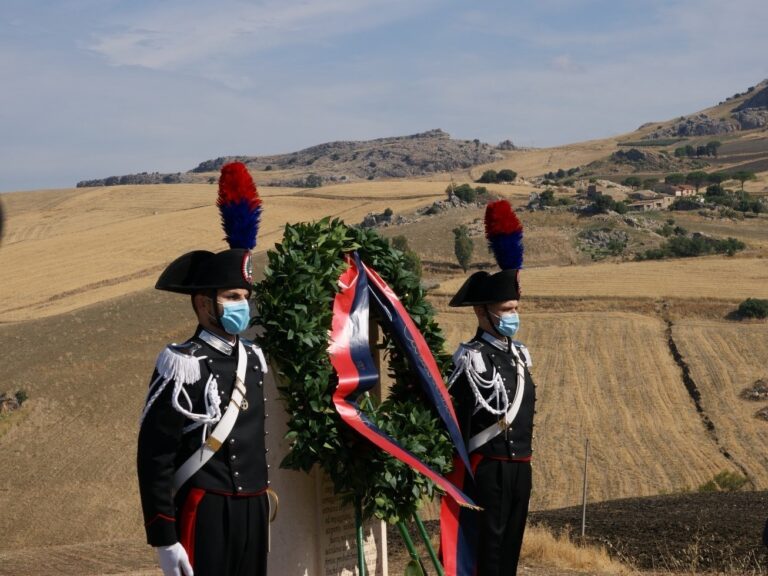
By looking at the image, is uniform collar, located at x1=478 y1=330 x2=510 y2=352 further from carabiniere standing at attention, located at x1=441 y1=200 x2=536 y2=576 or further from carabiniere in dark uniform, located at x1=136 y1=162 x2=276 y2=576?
carabiniere in dark uniform, located at x1=136 y1=162 x2=276 y2=576

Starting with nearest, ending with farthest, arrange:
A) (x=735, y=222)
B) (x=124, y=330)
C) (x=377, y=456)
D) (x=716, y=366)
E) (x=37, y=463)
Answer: (x=377, y=456), (x=37, y=463), (x=716, y=366), (x=124, y=330), (x=735, y=222)

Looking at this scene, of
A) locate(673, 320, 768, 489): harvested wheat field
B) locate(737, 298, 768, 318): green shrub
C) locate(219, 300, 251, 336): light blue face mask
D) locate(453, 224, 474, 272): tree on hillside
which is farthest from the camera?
locate(453, 224, 474, 272): tree on hillside

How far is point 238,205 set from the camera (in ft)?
22.2

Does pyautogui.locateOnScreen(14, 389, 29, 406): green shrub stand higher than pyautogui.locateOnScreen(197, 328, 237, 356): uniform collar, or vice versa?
pyautogui.locateOnScreen(197, 328, 237, 356): uniform collar

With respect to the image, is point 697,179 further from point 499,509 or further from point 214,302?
point 214,302

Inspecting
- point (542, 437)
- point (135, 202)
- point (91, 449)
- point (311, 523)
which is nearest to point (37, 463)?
point (91, 449)

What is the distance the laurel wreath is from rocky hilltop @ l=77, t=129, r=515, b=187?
132393 mm

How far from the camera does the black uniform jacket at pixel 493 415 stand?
7.93 meters

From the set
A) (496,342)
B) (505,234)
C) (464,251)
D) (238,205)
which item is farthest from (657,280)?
(238,205)

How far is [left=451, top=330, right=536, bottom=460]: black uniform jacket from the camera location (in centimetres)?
793

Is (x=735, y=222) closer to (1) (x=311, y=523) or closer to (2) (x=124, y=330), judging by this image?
(2) (x=124, y=330)

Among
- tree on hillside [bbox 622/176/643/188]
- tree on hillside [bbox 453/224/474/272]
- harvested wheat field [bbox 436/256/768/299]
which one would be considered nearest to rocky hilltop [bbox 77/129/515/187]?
tree on hillside [bbox 622/176/643/188]

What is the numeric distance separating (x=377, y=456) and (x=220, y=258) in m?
1.90

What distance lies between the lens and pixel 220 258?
643 centimetres
